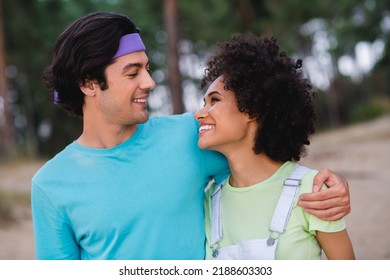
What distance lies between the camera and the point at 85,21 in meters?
2.51

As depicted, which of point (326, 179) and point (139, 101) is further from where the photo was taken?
point (139, 101)

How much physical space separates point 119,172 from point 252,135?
0.62m

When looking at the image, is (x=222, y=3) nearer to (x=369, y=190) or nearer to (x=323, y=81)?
(x=369, y=190)

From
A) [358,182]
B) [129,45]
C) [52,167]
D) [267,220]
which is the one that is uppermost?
[129,45]

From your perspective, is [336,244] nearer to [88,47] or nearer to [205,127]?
[205,127]

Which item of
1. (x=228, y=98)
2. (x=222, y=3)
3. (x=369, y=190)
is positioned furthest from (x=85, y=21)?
(x=222, y=3)

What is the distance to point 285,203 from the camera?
212cm

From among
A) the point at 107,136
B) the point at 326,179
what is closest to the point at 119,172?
the point at 107,136

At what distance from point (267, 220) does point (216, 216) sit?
0.25 m

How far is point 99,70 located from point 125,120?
0.90 feet

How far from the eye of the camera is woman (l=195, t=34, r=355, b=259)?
2244 millimetres

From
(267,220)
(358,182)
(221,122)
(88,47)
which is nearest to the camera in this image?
(267,220)

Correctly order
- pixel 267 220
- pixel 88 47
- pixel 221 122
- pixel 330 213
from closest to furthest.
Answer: pixel 330 213 < pixel 267 220 < pixel 221 122 < pixel 88 47

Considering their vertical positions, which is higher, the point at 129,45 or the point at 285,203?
the point at 129,45
